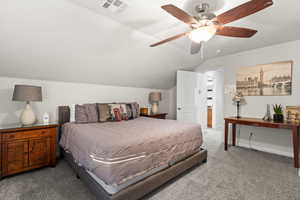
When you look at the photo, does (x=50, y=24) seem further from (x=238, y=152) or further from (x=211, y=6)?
(x=238, y=152)

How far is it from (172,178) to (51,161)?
1.93m

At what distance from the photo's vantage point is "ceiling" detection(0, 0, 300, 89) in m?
1.81

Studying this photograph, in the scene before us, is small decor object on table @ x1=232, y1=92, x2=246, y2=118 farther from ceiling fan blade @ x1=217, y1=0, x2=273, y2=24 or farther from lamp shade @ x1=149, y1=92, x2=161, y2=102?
ceiling fan blade @ x1=217, y1=0, x2=273, y2=24

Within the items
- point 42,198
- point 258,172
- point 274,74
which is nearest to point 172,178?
point 258,172

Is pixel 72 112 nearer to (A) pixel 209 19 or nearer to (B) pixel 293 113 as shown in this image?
(A) pixel 209 19

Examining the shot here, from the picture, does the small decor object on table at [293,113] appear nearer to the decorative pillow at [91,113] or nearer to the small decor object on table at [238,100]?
the small decor object on table at [238,100]

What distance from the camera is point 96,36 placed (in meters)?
2.31

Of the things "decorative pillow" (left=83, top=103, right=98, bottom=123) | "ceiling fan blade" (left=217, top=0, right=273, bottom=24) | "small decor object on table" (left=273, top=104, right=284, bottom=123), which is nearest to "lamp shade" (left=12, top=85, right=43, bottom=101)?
"decorative pillow" (left=83, top=103, right=98, bottom=123)

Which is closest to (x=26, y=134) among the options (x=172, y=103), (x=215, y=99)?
(x=172, y=103)

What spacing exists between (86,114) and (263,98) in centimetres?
382

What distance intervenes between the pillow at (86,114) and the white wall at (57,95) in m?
0.45

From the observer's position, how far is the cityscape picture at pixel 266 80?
2973 mm

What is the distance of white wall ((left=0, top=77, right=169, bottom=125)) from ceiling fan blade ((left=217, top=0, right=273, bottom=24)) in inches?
110

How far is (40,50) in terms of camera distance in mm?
2211
